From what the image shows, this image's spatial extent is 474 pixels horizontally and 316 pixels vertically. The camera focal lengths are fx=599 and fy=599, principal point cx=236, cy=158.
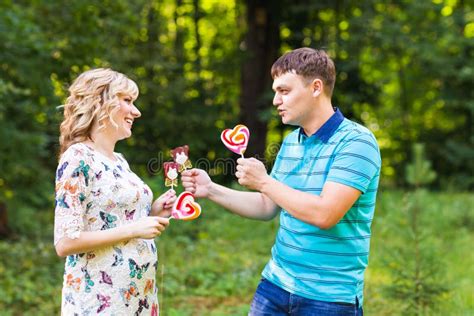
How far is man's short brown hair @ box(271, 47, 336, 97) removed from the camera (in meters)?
2.41

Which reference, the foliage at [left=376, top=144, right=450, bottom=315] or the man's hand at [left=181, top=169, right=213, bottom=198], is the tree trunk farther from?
the man's hand at [left=181, top=169, right=213, bottom=198]

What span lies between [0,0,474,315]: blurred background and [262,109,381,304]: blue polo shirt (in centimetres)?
157

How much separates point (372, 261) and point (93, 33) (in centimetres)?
395

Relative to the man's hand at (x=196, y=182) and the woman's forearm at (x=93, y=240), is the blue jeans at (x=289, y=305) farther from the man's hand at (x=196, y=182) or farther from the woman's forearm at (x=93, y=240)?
the woman's forearm at (x=93, y=240)

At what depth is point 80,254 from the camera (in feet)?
7.76

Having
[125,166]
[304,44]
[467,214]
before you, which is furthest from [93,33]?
[304,44]

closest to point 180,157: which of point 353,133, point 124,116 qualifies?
point 124,116

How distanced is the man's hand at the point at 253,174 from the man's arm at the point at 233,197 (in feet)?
1.36

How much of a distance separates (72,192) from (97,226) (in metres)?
0.18

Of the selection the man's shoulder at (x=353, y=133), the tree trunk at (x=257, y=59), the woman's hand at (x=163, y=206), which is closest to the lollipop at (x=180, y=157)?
the woman's hand at (x=163, y=206)

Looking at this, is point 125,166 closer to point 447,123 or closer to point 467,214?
point 467,214

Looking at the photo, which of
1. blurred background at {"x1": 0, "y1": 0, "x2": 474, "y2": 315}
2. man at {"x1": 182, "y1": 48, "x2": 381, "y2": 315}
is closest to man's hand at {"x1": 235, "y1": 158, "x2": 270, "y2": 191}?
man at {"x1": 182, "y1": 48, "x2": 381, "y2": 315}

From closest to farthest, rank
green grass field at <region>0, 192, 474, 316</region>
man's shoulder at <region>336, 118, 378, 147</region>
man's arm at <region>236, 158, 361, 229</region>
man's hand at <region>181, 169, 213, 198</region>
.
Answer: man's arm at <region>236, 158, 361, 229</region> < man's shoulder at <region>336, 118, 378, 147</region> < man's hand at <region>181, 169, 213, 198</region> < green grass field at <region>0, 192, 474, 316</region>

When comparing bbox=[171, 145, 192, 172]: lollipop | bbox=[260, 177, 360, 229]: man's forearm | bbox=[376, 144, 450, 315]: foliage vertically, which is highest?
bbox=[171, 145, 192, 172]: lollipop
